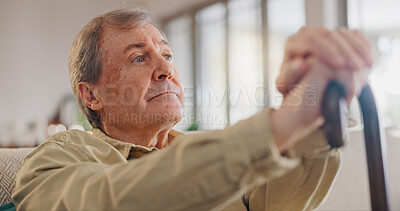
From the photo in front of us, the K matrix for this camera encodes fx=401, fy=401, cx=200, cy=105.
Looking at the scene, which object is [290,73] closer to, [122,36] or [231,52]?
[122,36]

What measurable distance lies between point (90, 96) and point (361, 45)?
809mm

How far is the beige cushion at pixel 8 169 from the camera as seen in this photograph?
3.25ft

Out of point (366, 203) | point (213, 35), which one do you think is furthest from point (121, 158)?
point (213, 35)

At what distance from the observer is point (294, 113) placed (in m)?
0.42

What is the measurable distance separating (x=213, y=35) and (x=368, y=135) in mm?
5673

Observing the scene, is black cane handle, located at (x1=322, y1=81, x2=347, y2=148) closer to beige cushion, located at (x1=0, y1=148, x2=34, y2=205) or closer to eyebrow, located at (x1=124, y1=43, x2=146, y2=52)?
eyebrow, located at (x1=124, y1=43, x2=146, y2=52)

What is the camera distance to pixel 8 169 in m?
1.03

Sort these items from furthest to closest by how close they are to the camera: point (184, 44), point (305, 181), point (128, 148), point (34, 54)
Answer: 1. point (184, 44)
2. point (34, 54)
3. point (128, 148)
4. point (305, 181)

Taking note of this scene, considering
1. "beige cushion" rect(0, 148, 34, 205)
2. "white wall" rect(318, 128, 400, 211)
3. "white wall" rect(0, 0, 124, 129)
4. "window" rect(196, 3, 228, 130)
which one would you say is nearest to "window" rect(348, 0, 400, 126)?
"white wall" rect(318, 128, 400, 211)

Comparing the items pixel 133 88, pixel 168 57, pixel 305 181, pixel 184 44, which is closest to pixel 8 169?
pixel 133 88

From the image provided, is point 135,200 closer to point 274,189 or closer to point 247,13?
point 274,189

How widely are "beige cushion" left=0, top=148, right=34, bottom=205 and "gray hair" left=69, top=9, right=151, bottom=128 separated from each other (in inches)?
8.9

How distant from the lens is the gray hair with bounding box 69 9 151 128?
1.05 meters

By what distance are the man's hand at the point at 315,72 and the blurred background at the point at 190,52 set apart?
3843 millimetres
